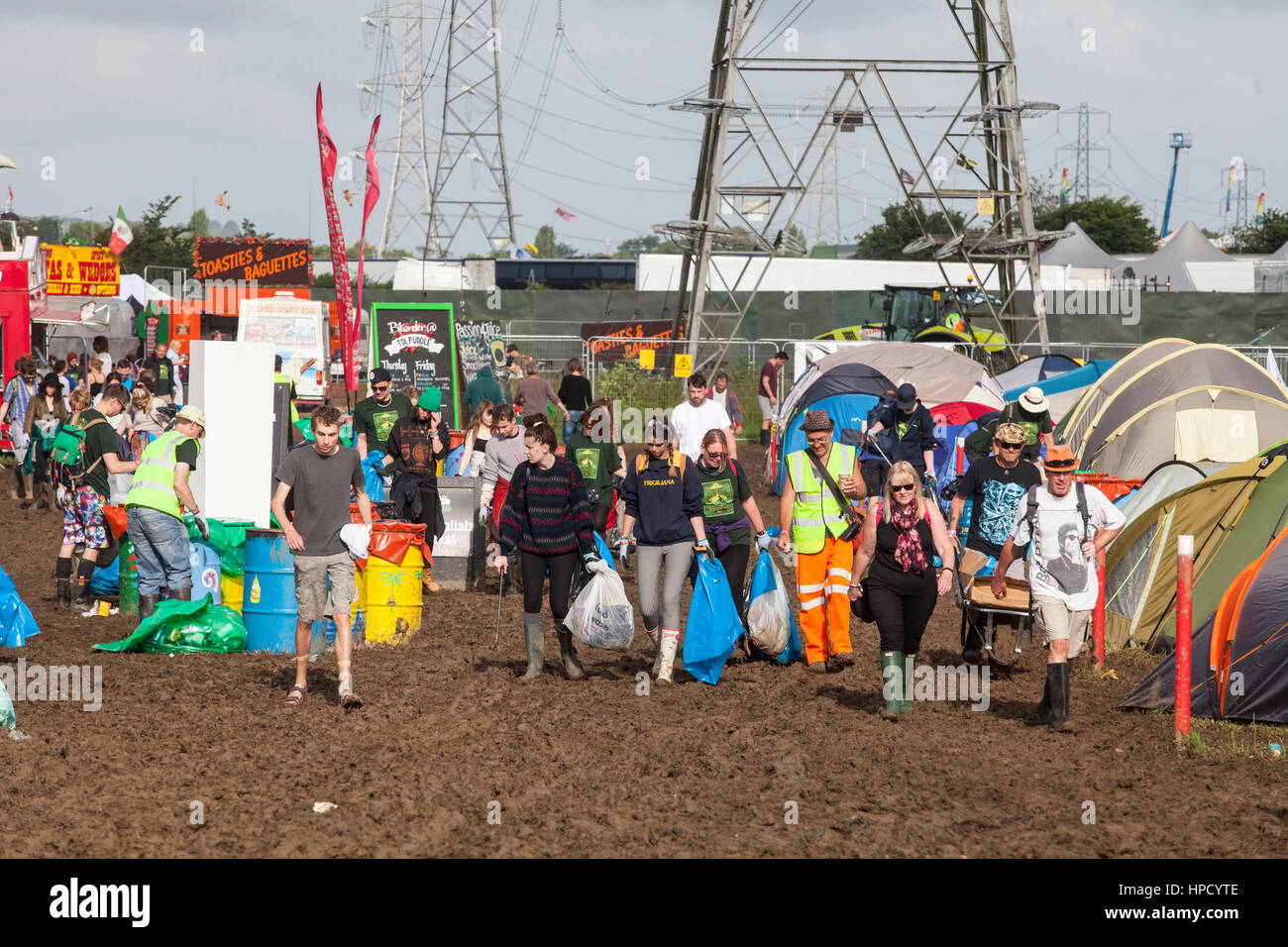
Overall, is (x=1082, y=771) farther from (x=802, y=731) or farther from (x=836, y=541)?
(x=836, y=541)

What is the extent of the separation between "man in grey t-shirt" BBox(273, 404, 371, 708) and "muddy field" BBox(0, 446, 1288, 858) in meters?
0.57

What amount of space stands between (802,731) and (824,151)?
1757 centimetres

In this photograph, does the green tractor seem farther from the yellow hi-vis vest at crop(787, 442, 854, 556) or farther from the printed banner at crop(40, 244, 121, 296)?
the yellow hi-vis vest at crop(787, 442, 854, 556)

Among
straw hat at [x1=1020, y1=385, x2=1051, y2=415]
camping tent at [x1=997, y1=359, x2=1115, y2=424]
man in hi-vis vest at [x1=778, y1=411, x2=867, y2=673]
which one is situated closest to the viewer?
man in hi-vis vest at [x1=778, y1=411, x2=867, y2=673]

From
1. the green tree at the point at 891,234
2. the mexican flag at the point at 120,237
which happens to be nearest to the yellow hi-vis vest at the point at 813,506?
the mexican flag at the point at 120,237

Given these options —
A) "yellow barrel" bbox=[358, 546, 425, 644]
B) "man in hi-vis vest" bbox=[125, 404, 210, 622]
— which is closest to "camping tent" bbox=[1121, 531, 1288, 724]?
"yellow barrel" bbox=[358, 546, 425, 644]

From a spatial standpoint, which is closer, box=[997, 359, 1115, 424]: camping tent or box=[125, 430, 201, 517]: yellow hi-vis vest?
box=[125, 430, 201, 517]: yellow hi-vis vest

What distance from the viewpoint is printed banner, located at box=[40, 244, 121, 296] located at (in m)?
27.4

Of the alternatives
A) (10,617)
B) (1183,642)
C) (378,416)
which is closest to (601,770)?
(1183,642)

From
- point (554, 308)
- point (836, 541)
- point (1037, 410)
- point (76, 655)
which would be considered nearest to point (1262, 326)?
point (554, 308)

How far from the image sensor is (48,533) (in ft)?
52.9

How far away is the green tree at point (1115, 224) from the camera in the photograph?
261 feet

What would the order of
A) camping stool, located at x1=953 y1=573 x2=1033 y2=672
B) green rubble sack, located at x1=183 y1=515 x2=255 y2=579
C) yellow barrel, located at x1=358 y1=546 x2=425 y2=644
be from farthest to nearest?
green rubble sack, located at x1=183 y1=515 x2=255 y2=579, yellow barrel, located at x1=358 y1=546 x2=425 y2=644, camping stool, located at x1=953 y1=573 x2=1033 y2=672

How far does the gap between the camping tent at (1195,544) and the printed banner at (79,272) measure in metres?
23.1
